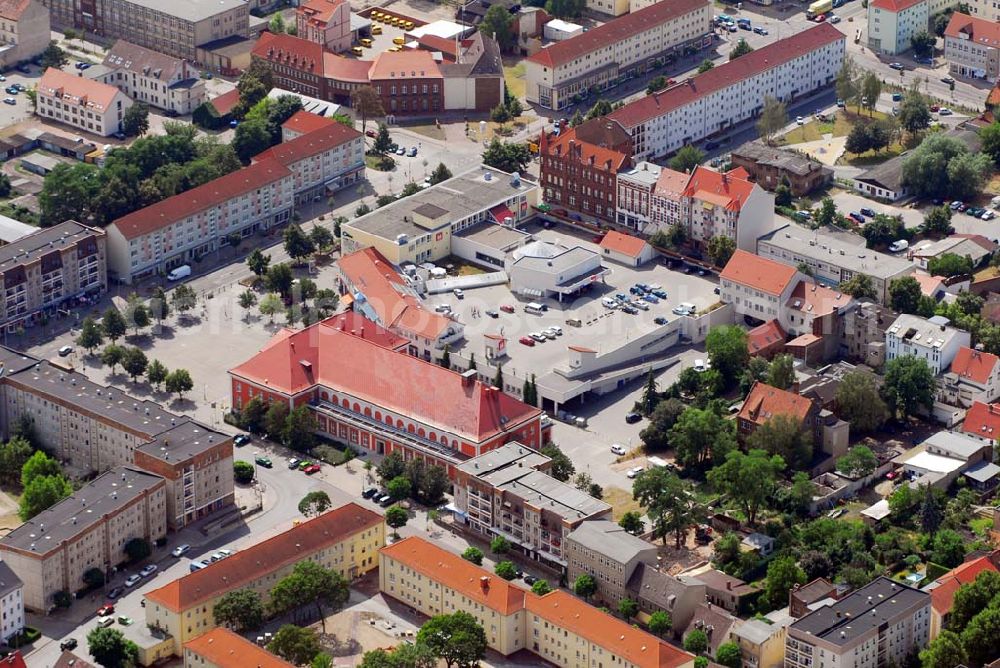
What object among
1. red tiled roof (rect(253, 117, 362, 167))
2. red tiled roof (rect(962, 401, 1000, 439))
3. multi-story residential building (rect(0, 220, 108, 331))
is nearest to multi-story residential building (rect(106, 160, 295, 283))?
red tiled roof (rect(253, 117, 362, 167))

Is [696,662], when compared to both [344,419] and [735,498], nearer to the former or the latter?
[735,498]

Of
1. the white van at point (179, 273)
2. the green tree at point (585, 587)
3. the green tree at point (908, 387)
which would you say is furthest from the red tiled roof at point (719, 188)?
the green tree at point (585, 587)

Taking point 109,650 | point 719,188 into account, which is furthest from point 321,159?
point 109,650

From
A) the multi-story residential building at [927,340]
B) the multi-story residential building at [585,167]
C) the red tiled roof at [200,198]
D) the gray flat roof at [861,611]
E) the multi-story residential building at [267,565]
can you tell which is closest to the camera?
the gray flat roof at [861,611]

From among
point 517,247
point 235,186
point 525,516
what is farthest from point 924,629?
point 235,186

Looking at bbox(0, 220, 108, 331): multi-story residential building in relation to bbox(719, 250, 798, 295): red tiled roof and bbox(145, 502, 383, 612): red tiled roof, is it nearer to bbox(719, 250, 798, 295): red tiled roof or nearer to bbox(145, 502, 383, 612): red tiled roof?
bbox(145, 502, 383, 612): red tiled roof

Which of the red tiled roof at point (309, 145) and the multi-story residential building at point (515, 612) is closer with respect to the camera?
the multi-story residential building at point (515, 612)

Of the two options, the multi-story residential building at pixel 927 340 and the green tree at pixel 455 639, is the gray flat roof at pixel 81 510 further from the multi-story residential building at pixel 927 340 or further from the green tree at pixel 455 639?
the multi-story residential building at pixel 927 340
